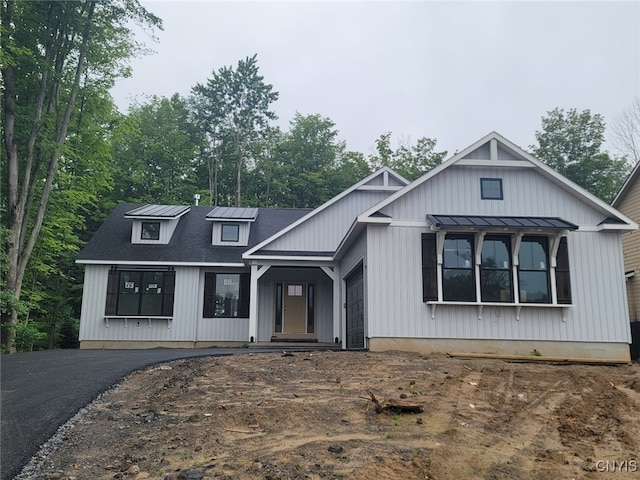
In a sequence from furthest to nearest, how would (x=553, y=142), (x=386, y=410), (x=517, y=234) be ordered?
(x=553, y=142), (x=517, y=234), (x=386, y=410)

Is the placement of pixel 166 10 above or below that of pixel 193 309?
above

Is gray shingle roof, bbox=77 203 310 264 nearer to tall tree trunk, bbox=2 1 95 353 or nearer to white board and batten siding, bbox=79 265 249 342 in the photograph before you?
white board and batten siding, bbox=79 265 249 342

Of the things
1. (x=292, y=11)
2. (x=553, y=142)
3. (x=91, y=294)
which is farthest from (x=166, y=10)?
(x=553, y=142)

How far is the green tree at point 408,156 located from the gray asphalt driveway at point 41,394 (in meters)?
25.5

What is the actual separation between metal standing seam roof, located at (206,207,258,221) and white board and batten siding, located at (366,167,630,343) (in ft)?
25.0

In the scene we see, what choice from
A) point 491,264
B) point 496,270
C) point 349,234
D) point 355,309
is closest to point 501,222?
point 491,264

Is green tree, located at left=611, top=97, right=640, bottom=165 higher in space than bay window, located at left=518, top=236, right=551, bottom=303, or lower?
higher

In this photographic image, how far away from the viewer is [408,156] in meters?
32.7

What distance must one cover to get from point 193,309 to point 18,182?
634 centimetres

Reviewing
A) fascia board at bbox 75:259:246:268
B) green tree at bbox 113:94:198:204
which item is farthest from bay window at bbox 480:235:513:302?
green tree at bbox 113:94:198:204

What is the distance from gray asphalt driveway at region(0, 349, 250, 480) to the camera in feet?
12.9

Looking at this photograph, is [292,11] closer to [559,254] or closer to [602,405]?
[559,254]

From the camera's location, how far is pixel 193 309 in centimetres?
1534

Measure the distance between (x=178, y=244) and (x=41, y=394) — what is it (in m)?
10.8
